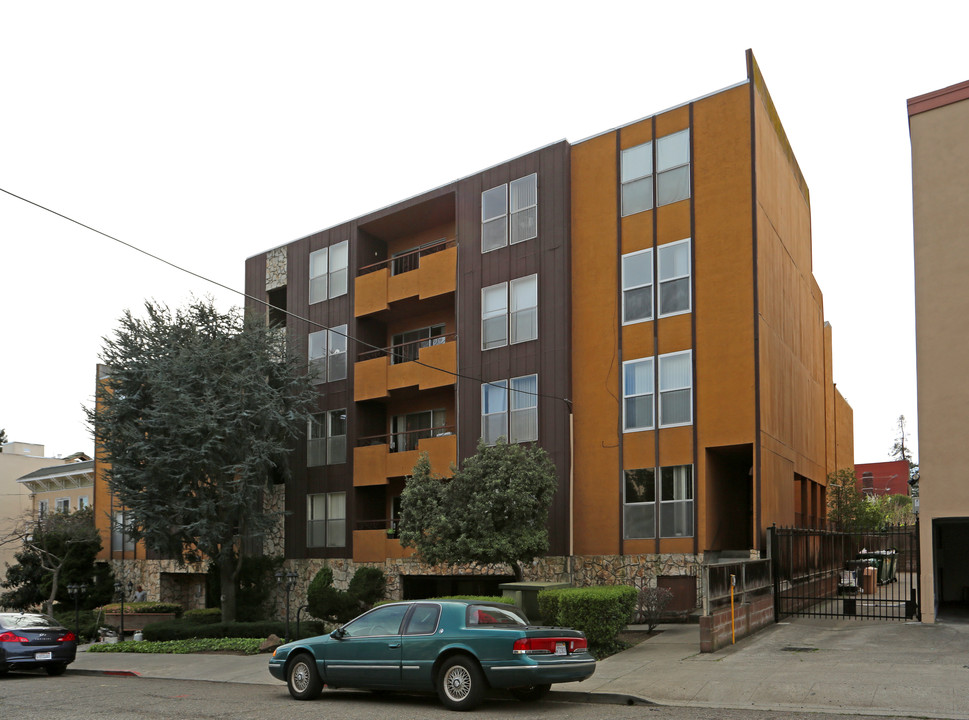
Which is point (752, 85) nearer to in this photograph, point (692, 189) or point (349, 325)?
point (692, 189)

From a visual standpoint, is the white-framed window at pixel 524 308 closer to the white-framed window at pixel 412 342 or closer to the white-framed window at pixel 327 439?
the white-framed window at pixel 412 342

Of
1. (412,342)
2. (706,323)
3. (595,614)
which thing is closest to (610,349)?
(706,323)

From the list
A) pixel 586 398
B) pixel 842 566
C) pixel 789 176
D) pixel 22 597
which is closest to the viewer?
pixel 586 398

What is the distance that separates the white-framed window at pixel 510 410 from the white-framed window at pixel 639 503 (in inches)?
125

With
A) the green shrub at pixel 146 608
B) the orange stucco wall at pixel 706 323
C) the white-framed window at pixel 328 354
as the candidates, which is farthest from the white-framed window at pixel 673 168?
the green shrub at pixel 146 608

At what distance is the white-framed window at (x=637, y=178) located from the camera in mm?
25875

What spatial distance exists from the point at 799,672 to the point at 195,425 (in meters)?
19.7

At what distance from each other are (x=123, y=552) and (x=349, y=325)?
17.7 metres

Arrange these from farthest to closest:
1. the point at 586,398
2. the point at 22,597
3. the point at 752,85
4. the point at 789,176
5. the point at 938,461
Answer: the point at 22,597 → the point at 789,176 → the point at 586,398 → the point at 752,85 → the point at 938,461

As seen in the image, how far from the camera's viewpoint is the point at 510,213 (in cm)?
2861

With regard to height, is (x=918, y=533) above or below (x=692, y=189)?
below

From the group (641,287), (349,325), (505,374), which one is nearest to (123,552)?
(349,325)

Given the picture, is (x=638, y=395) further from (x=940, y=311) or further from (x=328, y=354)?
(x=328, y=354)

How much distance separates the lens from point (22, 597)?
138ft
